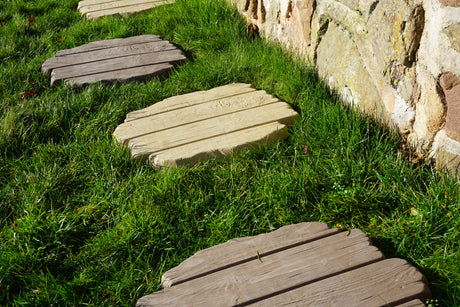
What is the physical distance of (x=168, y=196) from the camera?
7.09ft

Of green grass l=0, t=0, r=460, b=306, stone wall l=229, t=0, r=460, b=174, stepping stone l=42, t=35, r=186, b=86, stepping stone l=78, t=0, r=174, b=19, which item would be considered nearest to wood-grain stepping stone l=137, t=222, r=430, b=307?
green grass l=0, t=0, r=460, b=306

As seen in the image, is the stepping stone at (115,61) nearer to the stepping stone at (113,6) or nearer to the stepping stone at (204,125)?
the stepping stone at (204,125)

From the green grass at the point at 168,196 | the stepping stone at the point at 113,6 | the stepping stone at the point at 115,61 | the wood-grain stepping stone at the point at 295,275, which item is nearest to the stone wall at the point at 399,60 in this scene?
the green grass at the point at 168,196

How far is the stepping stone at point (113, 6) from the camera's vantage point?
4.41 meters

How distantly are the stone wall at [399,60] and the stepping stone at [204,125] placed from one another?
0.40 m

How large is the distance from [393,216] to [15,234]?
1.62m

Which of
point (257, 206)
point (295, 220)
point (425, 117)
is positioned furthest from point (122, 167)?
point (425, 117)

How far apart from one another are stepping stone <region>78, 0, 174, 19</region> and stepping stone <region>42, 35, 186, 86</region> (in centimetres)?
71

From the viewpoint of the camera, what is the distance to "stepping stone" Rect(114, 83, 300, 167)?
2.42 m

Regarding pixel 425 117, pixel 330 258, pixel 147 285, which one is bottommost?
pixel 147 285

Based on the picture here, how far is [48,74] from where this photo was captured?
133 inches

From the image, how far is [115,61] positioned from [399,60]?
7.02ft

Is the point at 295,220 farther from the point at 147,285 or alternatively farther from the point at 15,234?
the point at 15,234

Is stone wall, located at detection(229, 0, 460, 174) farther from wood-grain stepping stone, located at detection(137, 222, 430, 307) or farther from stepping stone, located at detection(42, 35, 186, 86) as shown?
stepping stone, located at detection(42, 35, 186, 86)
